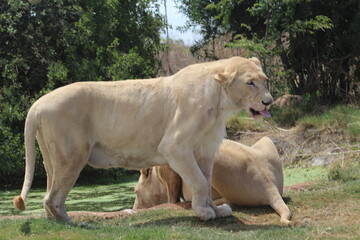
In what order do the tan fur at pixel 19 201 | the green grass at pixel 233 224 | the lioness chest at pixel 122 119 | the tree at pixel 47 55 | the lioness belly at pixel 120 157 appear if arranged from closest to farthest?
the green grass at pixel 233 224
the tan fur at pixel 19 201
the lioness chest at pixel 122 119
the lioness belly at pixel 120 157
the tree at pixel 47 55

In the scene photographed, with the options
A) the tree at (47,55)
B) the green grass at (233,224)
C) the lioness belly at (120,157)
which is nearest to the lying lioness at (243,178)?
the green grass at (233,224)

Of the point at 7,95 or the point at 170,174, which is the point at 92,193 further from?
the point at 170,174

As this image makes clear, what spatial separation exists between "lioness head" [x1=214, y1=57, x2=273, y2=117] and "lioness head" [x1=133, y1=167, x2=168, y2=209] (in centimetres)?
262

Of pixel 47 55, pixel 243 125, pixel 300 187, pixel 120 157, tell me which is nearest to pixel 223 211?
pixel 120 157

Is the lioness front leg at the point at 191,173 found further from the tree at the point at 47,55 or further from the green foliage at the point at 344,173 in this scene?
the tree at the point at 47,55

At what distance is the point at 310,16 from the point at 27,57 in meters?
7.91

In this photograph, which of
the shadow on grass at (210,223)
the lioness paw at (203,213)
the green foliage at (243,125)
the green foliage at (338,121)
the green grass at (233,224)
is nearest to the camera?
the green grass at (233,224)

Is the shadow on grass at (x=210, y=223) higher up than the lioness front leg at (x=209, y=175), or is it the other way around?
the lioness front leg at (x=209, y=175)

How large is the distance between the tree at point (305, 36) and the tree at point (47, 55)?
298cm

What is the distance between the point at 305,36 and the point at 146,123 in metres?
11.8

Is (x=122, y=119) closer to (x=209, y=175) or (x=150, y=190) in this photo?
(x=209, y=175)

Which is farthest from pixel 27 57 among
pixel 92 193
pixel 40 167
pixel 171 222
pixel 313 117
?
pixel 171 222

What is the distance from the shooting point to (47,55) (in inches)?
654

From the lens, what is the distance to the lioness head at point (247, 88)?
7582mm
